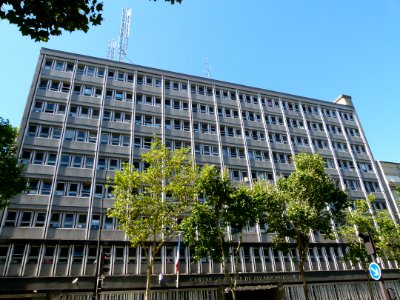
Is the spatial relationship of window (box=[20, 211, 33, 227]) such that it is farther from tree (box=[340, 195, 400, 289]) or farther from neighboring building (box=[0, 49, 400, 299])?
tree (box=[340, 195, 400, 289])

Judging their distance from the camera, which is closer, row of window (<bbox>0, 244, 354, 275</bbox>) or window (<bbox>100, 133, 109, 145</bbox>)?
row of window (<bbox>0, 244, 354, 275</bbox>)

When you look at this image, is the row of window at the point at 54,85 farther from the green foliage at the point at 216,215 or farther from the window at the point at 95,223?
the green foliage at the point at 216,215

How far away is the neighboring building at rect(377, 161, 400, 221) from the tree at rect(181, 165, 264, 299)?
29.7 m

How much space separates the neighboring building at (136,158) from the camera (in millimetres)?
25188

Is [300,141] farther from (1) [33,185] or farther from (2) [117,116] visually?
(1) [33,185]

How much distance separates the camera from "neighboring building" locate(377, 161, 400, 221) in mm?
42406

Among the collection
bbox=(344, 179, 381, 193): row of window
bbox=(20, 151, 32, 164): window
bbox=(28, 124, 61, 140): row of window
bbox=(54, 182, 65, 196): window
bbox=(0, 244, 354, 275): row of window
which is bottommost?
bbox=(0, 244, 354, 275): row of window

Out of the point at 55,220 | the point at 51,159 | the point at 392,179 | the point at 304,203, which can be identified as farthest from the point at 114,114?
the point at 392,179

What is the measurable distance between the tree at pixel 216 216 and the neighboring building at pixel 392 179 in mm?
29660

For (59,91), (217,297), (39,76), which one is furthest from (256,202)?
(39,76)

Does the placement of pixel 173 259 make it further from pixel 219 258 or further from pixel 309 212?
pixel 309 212

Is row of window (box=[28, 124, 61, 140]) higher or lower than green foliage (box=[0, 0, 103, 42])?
higher

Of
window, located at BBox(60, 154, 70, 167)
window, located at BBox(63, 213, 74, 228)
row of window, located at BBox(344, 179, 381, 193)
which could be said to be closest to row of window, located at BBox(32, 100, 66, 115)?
window, located at BBox(60, 154, 70, 167)

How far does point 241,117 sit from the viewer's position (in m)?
40.7
